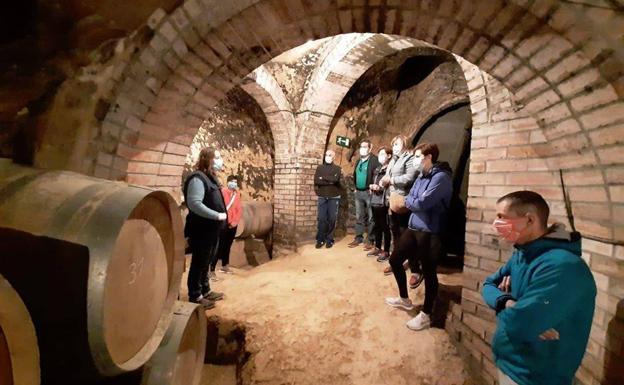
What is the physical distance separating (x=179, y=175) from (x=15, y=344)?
2.21 metres

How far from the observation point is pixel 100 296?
1081mm

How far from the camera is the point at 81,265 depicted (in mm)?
1115

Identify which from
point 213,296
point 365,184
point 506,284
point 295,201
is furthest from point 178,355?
point 295,201

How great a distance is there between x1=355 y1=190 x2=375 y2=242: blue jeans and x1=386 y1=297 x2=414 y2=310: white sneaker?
2.14 meters

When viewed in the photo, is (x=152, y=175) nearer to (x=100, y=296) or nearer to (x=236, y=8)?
(x=236, y=8)

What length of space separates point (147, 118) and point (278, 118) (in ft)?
13.9

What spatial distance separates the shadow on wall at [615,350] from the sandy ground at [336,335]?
1.24 metres

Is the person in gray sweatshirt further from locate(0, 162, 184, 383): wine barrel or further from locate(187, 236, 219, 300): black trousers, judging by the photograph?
locate(0, 162, 184, 383): wine barrel

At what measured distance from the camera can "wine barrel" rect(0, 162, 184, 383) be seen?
110 cm

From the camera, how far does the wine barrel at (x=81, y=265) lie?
110cm

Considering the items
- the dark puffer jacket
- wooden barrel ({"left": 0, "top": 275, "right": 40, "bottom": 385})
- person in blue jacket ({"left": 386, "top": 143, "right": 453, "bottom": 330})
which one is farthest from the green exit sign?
wooden barrel ({"left": 0, "top": 275, "right": 40, "bottom": 385})

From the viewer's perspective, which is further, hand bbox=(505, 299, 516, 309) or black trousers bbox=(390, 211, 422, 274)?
black trousers bbox=(390, 211, 422, 274)

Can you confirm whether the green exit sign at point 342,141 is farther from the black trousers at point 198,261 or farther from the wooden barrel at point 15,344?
the wooden barrel at point 15,344

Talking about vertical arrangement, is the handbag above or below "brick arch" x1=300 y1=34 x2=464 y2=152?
below
